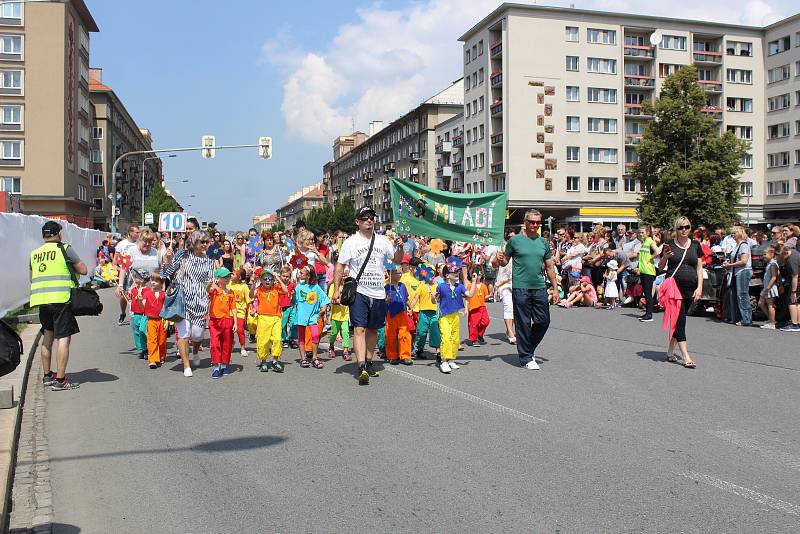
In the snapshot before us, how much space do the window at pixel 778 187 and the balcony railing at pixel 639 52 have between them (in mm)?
16064

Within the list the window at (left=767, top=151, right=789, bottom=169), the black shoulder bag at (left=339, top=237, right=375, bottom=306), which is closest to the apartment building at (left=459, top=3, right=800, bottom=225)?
the window at (left=767, top=151, right=789, bottom=169)

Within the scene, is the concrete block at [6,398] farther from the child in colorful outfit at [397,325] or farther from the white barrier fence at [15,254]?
the white barrier fence at [15,254]

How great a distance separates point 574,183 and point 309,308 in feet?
196

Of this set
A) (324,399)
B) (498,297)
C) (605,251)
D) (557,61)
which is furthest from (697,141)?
(324,399)

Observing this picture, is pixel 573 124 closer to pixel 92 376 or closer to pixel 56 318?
pixel 92 376

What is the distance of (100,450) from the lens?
630 cm

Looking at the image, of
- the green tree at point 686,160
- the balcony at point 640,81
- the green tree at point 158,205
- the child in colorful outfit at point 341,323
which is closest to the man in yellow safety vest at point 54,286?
the child in colorful outfit at point 341,323

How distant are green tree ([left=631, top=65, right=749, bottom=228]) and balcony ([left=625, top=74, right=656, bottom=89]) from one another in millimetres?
19699

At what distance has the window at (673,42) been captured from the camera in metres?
68.4

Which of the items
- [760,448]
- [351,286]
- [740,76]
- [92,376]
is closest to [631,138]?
[740,76]

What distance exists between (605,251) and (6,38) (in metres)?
55.0

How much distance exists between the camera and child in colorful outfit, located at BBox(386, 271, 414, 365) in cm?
1055

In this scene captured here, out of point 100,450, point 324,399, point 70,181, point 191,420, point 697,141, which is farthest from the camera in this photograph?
point 70,181

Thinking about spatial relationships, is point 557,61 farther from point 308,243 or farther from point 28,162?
point 308,243
